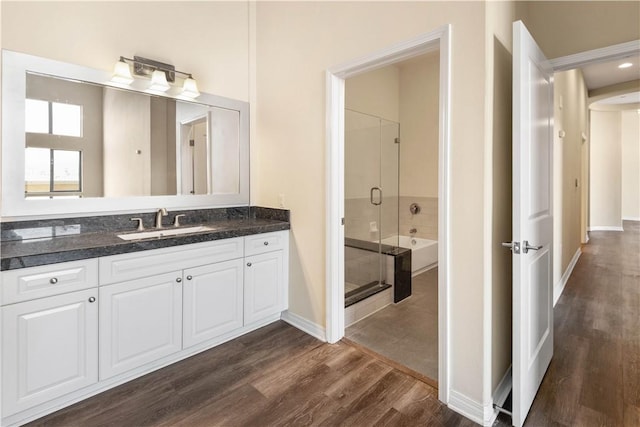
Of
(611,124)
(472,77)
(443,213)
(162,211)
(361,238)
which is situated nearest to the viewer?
(472,77)

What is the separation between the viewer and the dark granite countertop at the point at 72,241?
1.69 metres

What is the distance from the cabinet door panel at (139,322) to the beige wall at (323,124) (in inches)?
40.5

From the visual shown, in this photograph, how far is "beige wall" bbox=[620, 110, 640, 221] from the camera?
335 inches

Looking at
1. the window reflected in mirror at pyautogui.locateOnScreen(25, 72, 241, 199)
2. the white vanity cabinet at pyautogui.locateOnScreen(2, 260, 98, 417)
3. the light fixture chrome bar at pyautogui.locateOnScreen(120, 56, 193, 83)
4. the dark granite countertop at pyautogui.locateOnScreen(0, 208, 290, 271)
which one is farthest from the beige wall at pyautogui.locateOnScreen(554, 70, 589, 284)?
the white vanity cabinet at pyautogui.locateOnScreen(2, 260, 98, 417)

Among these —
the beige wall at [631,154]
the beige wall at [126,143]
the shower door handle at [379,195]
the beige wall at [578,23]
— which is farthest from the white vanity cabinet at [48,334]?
the beige wall at [631,154]

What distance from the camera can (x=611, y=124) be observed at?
305 inches

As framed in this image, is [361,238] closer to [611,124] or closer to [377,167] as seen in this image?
[377,167]

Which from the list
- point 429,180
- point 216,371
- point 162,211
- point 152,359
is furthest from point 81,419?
point 429,180

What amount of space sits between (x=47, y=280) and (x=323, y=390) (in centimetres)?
163

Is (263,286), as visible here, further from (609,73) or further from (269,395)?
(609,73)

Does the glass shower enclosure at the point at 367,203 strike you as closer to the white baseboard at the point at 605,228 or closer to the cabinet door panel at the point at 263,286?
the cabinet door panel at the point at 263,286

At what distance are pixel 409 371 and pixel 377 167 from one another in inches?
93.5

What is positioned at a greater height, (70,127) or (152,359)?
(70,127)

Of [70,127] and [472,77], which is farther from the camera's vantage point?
[70,127]
